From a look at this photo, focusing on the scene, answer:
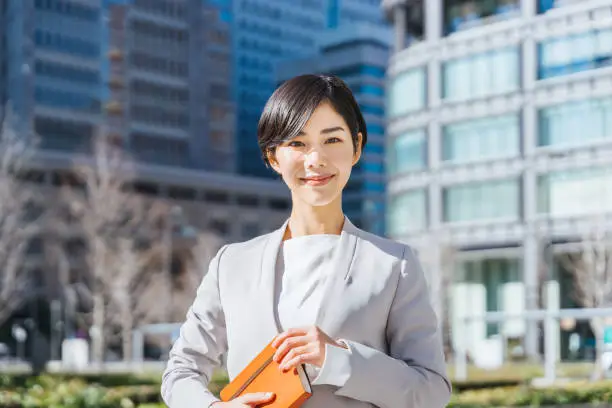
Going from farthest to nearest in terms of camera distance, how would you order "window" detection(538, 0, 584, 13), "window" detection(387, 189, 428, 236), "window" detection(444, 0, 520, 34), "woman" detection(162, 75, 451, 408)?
"window" detection(387, 189, 428, 236)
"window" detection(444, 0, 520, 34)
"window" detection(538, 0, 584, 13)
"woman" detection(162, 75, 451, 408)

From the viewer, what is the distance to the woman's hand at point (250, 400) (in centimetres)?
247

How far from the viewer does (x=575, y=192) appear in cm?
3788

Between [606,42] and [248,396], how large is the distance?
36382 mm

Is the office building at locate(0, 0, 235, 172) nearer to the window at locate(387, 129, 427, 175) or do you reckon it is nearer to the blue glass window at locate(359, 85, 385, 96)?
the blue glass window at locate(359, 85, 385, 96)

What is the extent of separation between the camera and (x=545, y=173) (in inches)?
1550

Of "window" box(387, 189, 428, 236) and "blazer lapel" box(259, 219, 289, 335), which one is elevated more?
"window" box(387, 189, 428, 236)

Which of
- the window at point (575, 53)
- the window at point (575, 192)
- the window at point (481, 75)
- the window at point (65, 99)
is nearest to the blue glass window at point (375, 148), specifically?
the window at point (65, 99)

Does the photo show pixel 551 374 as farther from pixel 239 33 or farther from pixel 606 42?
pixel 239 33

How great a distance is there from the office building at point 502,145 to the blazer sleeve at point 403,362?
32407 millimetres

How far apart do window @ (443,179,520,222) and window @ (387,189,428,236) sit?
119 cm

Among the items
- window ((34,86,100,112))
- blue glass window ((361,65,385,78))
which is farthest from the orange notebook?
blue glass window ((361,65,385,78))

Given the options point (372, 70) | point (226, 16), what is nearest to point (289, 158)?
point (372, 70)

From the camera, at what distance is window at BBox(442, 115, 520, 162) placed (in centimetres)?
4088

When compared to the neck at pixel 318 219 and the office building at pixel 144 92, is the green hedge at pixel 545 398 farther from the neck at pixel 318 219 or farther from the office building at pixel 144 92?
the office building at pixel 144 92
